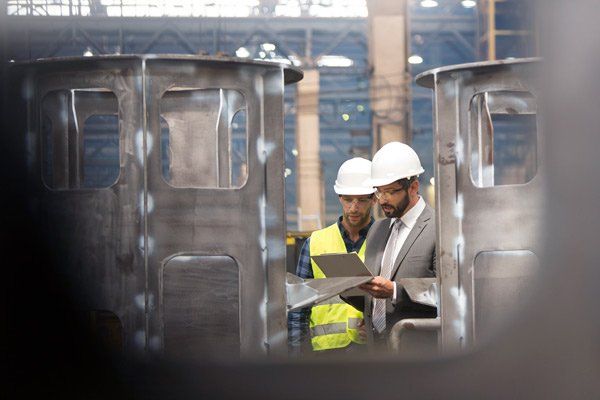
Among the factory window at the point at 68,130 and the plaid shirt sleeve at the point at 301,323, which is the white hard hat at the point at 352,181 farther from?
the factory window at the point at 68,130

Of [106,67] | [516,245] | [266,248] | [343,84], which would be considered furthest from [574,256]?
[343,84]

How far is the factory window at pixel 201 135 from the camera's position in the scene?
4270 mm

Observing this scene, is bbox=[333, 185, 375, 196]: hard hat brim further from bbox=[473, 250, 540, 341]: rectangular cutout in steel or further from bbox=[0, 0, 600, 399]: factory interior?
bbox=[473, 250, 540, 341]: rectangular cutout in steel

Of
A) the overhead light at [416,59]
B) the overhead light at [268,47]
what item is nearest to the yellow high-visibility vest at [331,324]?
the overhead light at [268,47]

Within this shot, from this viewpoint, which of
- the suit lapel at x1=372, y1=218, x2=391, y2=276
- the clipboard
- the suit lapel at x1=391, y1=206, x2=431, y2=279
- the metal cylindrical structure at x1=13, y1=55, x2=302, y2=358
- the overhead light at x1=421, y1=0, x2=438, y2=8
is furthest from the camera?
the overhead light at x1=421, y1=0, x2=438, y2=8

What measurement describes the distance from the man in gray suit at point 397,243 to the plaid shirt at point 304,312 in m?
0.54

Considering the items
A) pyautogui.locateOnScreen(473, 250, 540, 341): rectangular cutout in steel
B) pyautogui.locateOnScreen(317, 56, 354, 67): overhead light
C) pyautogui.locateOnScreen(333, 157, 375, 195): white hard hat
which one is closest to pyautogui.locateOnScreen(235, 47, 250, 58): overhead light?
pyautogui.locateOnScreen(317, 56, 354, 67): overhead light

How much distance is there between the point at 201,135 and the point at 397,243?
1.12m

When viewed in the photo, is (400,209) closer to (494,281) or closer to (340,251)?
(340,251)

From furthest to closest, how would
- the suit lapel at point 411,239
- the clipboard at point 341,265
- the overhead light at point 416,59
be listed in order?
the overhead light at point 416,59, the suit lapel at point 411,239, the clipboard at point 341,265

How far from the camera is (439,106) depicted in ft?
11.0

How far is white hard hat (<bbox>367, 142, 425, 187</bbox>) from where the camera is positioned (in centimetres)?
472

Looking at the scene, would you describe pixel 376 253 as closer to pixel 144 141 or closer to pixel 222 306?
pixel 222 306

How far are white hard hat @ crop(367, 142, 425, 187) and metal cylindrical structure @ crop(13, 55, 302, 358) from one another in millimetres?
1408
